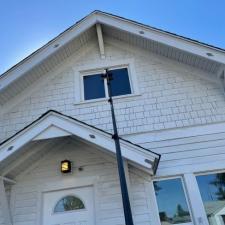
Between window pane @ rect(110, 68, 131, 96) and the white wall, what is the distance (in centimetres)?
29

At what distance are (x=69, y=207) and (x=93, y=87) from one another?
277 cm

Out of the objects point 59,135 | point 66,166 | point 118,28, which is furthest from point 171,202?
point 118,28

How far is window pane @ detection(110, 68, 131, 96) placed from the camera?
594 cm

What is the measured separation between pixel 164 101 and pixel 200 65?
124 centimetres

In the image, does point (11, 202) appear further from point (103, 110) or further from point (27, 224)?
point (103, 110)

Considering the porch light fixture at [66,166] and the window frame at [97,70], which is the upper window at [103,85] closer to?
the window frame at [97,70]

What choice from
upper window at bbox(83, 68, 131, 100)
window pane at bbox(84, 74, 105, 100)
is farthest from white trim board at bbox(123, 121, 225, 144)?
window pane at bbox(84, 74, 105, 100)

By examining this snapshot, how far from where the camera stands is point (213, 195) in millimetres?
4582

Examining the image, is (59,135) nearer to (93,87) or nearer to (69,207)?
(69,207)

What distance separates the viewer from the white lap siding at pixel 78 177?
14.8ft

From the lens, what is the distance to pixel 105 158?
502 cm

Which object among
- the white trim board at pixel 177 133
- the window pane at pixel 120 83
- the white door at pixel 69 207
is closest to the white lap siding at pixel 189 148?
the white trim board at pixel 177 133

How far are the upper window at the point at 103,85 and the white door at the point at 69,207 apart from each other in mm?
2198

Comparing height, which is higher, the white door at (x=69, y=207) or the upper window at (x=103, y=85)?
the upper window at (x=103, y=85)
